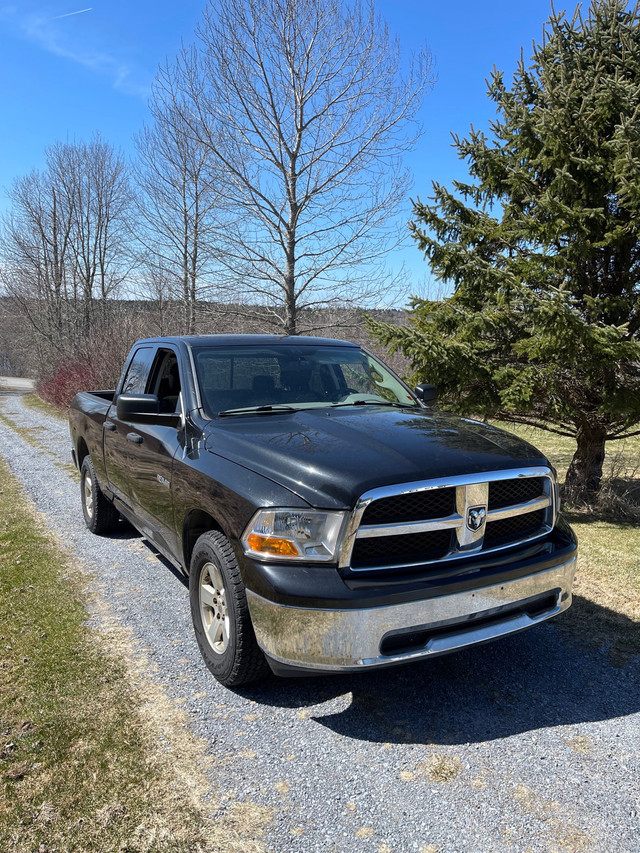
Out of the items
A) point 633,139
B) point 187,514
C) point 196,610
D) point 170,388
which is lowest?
point 196,610

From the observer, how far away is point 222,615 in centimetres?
332

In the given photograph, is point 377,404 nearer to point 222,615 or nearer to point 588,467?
point 222,615

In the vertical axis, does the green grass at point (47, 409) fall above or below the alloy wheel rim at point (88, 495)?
below

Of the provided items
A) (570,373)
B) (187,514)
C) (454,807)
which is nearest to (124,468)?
(187,514)

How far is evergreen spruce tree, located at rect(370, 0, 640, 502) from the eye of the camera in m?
6.29

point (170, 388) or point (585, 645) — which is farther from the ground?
point (170, 388)

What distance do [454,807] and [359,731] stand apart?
0.63 metres

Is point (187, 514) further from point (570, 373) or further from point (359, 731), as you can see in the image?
point (570, 373)

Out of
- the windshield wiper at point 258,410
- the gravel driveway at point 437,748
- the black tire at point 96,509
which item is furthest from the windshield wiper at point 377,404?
the black tire at point 96,509

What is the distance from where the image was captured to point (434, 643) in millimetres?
2826

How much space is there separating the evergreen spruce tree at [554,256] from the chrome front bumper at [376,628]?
3745mm

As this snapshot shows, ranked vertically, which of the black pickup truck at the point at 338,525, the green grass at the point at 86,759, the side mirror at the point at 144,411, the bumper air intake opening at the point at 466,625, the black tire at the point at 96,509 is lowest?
the green grass at the point at 86,759

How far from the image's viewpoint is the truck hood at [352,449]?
284 centimetres

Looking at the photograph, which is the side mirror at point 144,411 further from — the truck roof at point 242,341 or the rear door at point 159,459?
the truck roof at point 242,341
